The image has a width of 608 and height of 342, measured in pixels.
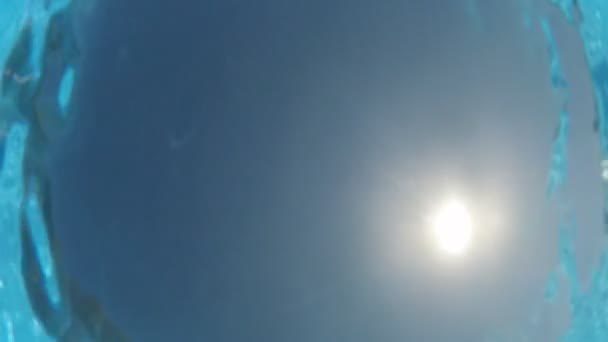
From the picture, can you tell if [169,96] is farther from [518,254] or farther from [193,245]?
[518,254]

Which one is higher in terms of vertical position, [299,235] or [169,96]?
[169,96]

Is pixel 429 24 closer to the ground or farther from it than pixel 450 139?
farther from it

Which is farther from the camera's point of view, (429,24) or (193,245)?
(429,24)

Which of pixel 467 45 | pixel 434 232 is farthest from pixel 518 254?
pixel 467 45

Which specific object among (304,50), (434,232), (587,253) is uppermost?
(304,50)

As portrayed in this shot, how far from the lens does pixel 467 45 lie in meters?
1.29

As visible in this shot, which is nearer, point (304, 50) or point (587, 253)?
point (304, 50)

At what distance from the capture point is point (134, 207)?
115 cm

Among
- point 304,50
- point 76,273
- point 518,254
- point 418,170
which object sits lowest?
point 518,254

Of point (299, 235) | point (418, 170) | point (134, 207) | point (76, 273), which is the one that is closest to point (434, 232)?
point (418, 170)

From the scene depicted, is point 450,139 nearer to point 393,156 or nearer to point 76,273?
point 393,156

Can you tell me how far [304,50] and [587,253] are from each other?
69 centimetres

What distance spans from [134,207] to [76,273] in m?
0.16

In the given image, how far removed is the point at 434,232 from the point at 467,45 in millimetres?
377
